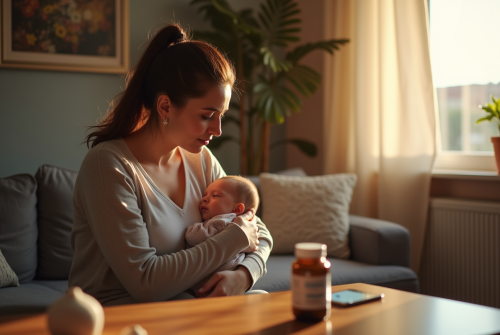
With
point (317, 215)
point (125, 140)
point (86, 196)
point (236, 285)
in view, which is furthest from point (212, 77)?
point (317, 215)

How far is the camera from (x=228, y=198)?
5.34ft

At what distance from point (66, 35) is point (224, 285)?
2174 millimetres

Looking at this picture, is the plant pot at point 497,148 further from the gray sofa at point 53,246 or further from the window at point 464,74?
the gray sofa at point 53,246

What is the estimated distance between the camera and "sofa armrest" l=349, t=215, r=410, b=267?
2490mm

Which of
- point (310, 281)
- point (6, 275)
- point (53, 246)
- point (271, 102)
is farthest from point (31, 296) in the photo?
point (271, 102)

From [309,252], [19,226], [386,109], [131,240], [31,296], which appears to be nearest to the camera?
[309,252]

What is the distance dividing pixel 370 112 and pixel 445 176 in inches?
24.0

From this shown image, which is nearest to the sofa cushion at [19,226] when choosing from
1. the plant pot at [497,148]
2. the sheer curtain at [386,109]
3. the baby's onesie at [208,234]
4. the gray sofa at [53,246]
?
the gray sofa at [53,246]

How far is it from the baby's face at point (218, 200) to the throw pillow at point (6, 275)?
0.95 metres

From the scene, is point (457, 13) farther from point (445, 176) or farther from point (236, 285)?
point (236, 285)

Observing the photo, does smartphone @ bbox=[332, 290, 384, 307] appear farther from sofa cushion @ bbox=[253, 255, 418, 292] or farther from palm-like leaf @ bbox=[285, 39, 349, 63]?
palm-like leaf @ bbox=[285, 39, 349, 63]

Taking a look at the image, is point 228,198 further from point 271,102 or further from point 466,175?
point 466,175

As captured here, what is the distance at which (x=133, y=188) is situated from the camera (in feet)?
4.63

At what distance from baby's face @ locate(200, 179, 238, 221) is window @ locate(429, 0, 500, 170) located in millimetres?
1784
